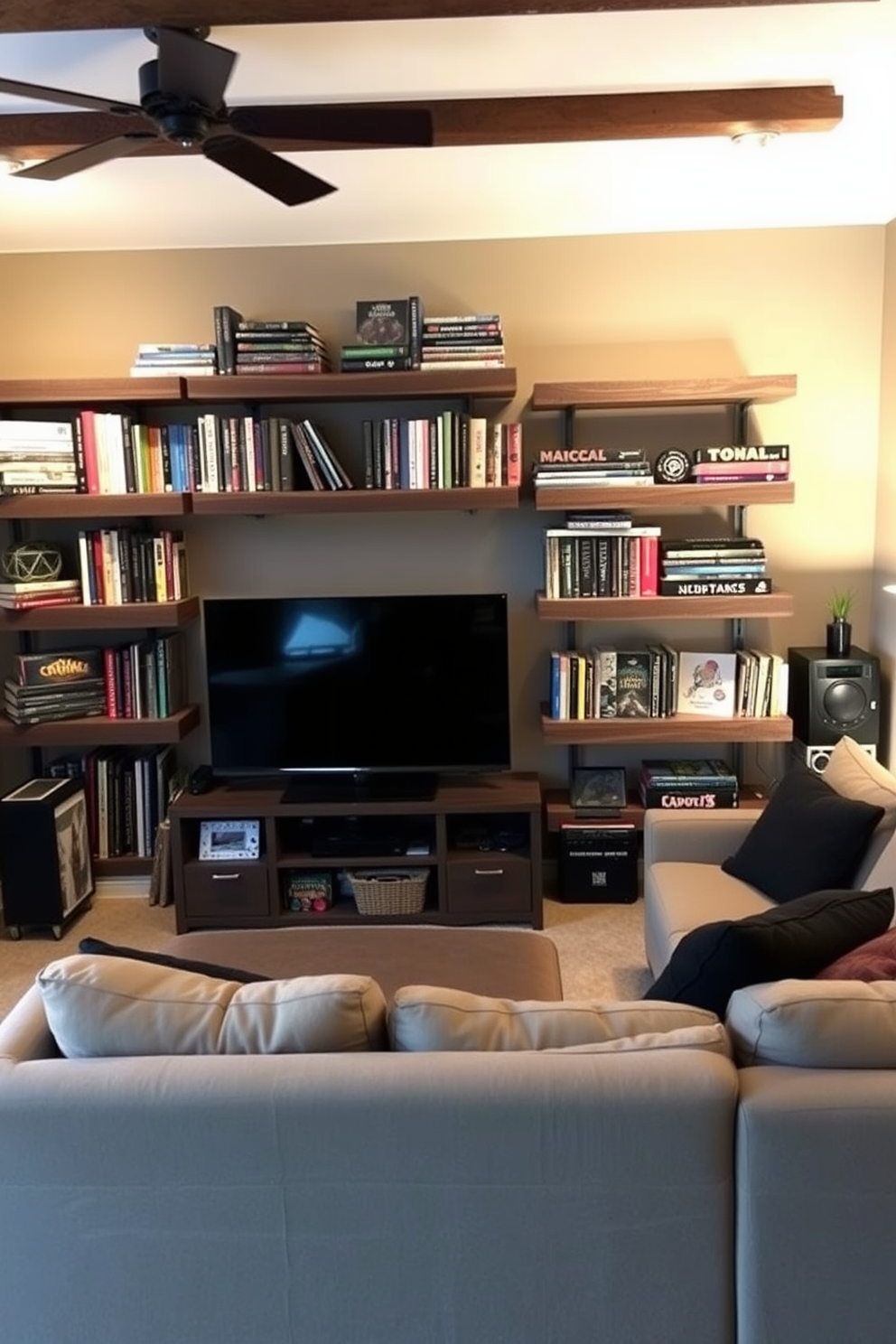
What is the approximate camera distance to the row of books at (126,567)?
12.2 feet

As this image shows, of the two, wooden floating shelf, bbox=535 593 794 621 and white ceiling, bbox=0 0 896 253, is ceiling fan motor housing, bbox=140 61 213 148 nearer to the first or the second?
white ceiling, bbox=0 0 896 253

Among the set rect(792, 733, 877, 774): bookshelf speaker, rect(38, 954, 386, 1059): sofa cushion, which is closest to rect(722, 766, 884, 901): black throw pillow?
rect(792, 733, 877, 774): bookshelf speaker

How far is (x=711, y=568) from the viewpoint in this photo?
141 inches

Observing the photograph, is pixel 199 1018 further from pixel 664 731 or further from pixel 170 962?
pixel 664 731

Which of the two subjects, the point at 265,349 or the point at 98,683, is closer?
the point at 265,349

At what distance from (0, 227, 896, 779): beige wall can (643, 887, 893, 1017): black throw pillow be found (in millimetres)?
2209

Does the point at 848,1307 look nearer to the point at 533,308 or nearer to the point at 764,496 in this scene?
the point at 764,496

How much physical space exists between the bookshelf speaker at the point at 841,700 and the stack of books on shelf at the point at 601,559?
681 mm

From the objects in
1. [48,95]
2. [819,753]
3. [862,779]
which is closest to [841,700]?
[819,753]

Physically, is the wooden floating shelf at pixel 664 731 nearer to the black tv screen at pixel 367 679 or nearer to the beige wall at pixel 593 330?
the black tv screen at pixel 367 679

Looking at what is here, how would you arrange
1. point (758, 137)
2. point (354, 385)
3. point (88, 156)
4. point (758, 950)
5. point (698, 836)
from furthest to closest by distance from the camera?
point (354, 385)
point (698, 836)
point (758, 137)
point (88, 156)
point (758, 950)

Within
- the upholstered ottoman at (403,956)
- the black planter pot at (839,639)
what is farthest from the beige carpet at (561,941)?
the black planter pot at (839,639)

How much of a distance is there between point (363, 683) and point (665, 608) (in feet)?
3.76

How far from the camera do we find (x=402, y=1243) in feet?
4.69
